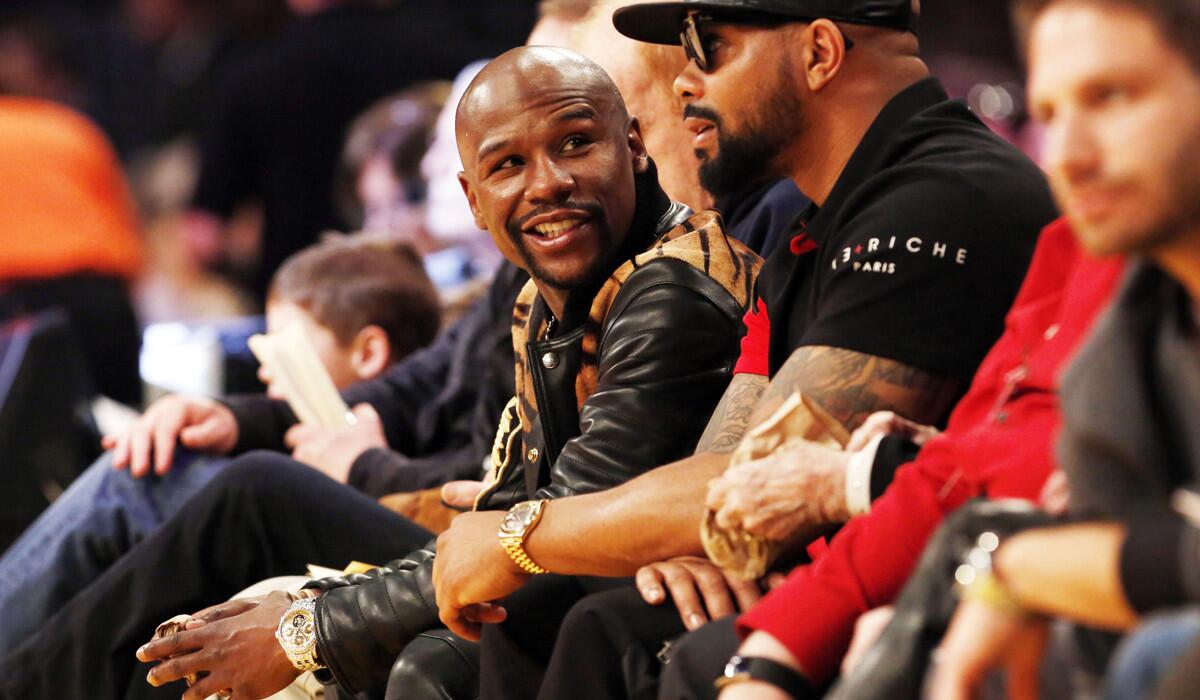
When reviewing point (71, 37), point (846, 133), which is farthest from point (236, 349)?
point (71, 37)

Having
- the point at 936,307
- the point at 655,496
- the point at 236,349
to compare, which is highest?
the point at 936,307

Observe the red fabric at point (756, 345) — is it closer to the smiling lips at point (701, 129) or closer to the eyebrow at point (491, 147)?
the smiling lips at point (701, 129)

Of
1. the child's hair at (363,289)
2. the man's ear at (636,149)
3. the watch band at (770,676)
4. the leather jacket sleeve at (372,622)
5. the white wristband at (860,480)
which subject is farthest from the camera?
the child's hair at (363,289)

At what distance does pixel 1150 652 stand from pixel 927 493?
581 millimetres

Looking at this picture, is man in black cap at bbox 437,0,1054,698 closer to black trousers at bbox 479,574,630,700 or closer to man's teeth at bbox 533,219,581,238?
black trousers at bbox 479,574,630,700

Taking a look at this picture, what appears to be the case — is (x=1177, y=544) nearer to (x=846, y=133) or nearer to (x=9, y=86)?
(x=846, y=133)

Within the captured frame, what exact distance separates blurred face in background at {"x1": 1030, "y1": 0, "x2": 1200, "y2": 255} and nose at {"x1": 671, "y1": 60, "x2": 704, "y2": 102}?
1.19 meters

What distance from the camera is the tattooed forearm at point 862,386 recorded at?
246 centimetres

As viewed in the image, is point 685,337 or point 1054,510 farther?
point 685,337

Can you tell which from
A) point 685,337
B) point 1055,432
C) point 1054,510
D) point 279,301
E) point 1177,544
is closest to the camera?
point 1177,544

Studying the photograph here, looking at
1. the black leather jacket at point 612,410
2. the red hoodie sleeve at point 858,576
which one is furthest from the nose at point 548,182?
the red hoodie sleeve at point 858,576

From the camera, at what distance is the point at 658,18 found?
9.80ft

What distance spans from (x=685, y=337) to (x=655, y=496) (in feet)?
1.27

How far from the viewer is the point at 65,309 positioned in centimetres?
648
